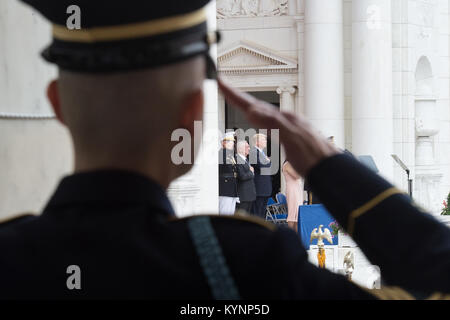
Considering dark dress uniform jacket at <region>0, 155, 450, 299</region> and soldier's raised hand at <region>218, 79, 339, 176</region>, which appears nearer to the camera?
dark dress uniform jacket at <region>0, 155, 450, 299</region>

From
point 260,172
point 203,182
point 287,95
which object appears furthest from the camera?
→ point 287,95

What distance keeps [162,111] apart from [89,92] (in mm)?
89

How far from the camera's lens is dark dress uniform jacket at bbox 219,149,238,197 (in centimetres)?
1091

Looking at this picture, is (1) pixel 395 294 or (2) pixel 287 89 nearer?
(1) pixel 395 294

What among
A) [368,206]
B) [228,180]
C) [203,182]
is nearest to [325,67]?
[228,180]

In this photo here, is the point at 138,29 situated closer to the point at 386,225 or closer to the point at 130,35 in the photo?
the point at 130,35

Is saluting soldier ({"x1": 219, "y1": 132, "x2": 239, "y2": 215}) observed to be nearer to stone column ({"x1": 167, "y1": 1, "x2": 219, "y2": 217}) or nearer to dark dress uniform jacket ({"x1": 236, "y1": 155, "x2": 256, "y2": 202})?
dark dress uniform jacket ({"x1": 236, "y1": 155, "x2": 256, "y2": 202})

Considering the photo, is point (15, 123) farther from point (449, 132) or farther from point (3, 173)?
point (449, 132)

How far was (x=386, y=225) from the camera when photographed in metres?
1.13

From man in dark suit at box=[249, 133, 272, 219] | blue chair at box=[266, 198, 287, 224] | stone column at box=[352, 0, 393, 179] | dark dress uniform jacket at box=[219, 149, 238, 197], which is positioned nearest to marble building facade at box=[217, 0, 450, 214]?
stone column at box=[352, 0, 393, 179]

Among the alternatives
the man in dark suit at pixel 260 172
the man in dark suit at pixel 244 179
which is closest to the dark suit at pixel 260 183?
the man in dark suit at pixel 260 172

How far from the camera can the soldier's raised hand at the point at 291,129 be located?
45.2 inches

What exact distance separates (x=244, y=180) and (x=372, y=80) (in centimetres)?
496
